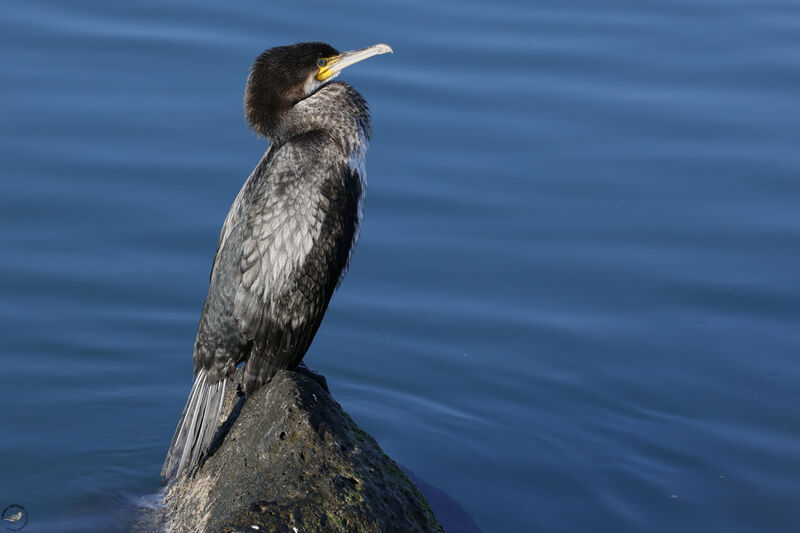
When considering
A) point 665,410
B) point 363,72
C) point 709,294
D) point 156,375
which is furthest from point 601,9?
point 156,375

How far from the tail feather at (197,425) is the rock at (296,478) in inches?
2.8

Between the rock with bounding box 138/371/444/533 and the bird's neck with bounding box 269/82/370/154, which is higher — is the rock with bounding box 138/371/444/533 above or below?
below

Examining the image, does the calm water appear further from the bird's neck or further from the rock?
the bird's neck

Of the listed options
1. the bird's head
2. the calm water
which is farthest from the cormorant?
the calm water

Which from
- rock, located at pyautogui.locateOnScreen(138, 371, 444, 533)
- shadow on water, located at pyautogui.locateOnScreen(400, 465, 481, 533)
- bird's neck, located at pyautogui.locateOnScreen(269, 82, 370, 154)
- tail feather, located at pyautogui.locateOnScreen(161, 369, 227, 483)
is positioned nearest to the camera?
rock, located at pyautogui.locateOnScreen(138, 371, 444, 533)

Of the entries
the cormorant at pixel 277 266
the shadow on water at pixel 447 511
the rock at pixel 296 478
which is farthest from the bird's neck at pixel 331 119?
the shadow on water at pixel 447 511

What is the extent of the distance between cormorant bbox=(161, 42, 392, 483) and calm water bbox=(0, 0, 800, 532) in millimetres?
959

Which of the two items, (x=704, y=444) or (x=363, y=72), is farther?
(x=363, y=72)

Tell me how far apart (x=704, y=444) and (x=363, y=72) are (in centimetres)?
412

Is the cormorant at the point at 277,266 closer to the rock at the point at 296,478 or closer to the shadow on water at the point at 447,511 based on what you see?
the rock at the point at 296,478

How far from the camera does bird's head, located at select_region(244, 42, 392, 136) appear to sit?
5.26 metres

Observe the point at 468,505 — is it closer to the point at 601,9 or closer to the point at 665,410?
the point at 665,410

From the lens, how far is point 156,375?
6.70 meters

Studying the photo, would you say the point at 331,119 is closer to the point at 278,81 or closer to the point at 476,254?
the point at 278,81
